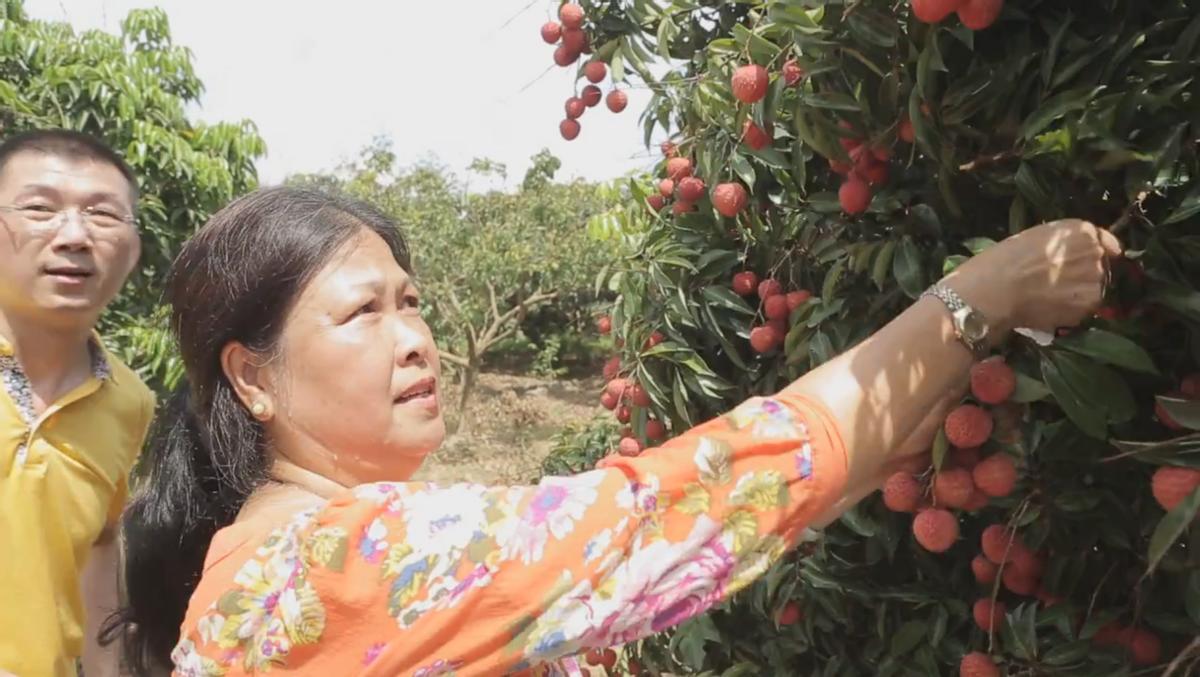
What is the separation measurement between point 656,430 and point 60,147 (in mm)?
1264

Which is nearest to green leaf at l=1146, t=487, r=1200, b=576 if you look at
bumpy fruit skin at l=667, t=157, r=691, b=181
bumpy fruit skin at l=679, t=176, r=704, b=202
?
bumpy fruit skin at l=679, t=176, r=704, b=202

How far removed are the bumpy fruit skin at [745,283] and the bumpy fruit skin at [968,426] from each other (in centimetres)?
77

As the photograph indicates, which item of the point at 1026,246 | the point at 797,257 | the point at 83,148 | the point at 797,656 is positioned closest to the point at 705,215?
the point at 797,257

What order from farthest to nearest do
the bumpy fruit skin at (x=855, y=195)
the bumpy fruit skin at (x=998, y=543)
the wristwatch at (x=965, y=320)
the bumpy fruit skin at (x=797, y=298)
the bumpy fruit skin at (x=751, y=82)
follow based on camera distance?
the bumpy fruit skin at (x=797, y=298)
the bumpy fruit skin at (x=751, y=82)
the bumpy fruit skin at (x=855, y=195)
the bumpy fruit skin at (x=998, y=543)
the wristwatch at (x=965, y=320)

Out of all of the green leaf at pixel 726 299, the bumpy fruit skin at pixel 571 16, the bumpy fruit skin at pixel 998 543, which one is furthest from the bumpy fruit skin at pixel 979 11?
the bumpy fruit skin at pixel 571 16

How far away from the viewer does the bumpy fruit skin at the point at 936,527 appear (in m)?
1.11

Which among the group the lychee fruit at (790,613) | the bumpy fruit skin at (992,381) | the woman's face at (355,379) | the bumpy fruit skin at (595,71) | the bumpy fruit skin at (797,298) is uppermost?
the woman's face at (355,379)

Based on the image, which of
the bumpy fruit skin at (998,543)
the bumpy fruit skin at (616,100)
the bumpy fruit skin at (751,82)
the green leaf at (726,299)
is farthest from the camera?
the bumpy fruit skin at (616,100)

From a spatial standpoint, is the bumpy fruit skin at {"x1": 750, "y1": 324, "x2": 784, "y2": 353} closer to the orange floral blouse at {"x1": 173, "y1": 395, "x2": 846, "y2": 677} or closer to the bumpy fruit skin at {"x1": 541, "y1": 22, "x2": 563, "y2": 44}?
the orange floral blouse at {"x1": 173, "y1": 395, "x2": 846, "y2": 677}

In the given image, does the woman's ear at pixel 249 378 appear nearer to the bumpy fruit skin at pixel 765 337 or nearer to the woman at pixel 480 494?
the woman at pixel 480 494

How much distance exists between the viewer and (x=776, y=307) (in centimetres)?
161

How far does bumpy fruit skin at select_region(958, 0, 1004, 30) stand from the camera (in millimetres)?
976

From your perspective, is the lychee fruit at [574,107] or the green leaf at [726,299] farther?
the lychee fruit at [574,107]

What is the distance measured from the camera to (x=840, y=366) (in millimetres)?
927
